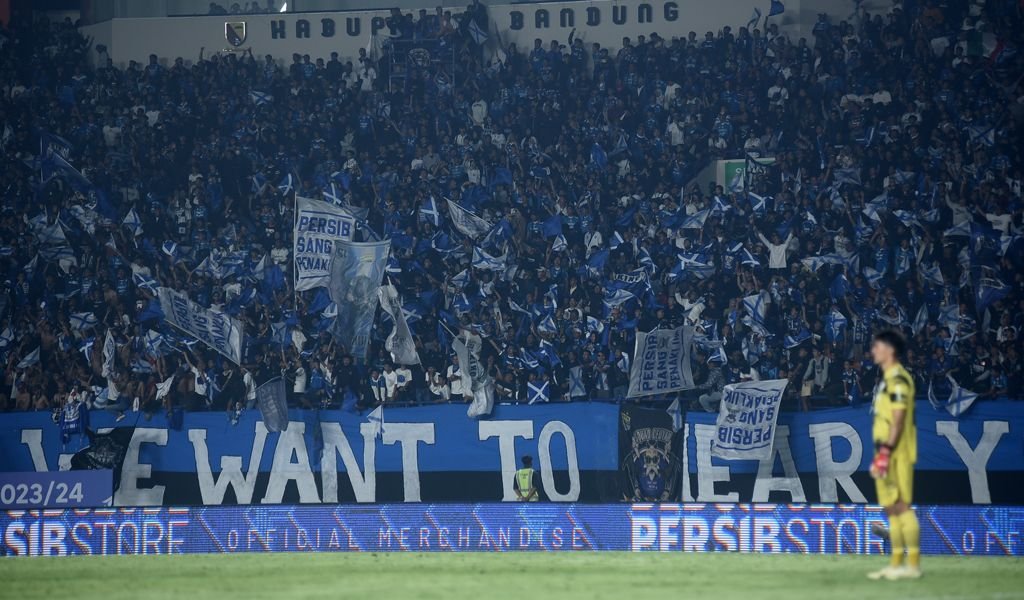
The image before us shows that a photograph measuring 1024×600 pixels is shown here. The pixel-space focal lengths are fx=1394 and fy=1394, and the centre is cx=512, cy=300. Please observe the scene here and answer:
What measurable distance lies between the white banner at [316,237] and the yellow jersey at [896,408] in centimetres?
1450

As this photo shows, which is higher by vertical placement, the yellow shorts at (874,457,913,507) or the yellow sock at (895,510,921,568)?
the yellow shorts at (874,457,913,507)

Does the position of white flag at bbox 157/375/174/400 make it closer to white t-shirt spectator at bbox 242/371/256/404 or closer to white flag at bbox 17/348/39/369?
white t-shirt spectator at bbox 242/371/256/404

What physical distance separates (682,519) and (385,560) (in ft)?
12.9

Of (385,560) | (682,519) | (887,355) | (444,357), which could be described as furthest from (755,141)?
(887,355)

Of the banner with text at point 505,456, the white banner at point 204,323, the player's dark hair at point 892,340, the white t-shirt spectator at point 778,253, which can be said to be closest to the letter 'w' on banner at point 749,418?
the banner with text at point 505,456

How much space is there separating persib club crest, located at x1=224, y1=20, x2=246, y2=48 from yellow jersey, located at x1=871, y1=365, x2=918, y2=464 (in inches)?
955

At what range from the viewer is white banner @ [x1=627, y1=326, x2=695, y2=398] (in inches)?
878

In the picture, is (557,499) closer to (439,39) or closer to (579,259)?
(579,259)

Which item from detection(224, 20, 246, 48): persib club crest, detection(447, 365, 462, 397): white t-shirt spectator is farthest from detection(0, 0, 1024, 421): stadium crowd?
detection(224, 20, 246, 48): persib club crest

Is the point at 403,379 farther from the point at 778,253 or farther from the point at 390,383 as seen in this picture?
the point at 778,253

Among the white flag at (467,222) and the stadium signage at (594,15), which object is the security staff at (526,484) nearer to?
the white flag at (467,222)

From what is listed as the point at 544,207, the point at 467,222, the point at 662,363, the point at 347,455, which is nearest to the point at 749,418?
the point at 662,363

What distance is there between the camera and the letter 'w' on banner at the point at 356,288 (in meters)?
24.3

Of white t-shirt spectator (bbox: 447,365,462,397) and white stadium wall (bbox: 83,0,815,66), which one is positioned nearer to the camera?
white t-shirt spectator (bbox: 447,365,462,397)
